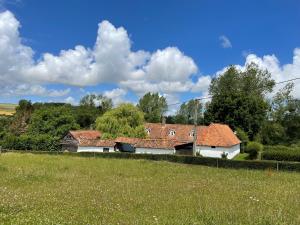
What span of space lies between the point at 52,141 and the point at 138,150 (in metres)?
21.0

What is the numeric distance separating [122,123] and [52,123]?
15.8 meters

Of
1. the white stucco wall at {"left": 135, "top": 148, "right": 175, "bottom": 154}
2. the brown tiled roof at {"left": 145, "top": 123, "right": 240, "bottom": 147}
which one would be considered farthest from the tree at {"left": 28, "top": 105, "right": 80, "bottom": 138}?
the white stucco wall at {"left": 135, "top": 148, "right": 175, "bottom": 154}

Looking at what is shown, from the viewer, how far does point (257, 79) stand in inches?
3223

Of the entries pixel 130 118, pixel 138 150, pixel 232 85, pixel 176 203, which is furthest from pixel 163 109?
pixel 176 203

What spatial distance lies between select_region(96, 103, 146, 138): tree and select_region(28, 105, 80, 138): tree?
362 inches

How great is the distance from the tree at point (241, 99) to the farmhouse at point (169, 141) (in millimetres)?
7585

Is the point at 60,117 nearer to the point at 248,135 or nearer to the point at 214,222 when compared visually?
the point at 248,135

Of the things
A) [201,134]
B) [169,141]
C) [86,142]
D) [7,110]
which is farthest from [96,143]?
[7,110]

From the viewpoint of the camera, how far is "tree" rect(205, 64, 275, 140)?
75562mm

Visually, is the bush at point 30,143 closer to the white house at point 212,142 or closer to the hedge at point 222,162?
the white house at point 212,142

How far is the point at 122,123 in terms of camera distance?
73188mm

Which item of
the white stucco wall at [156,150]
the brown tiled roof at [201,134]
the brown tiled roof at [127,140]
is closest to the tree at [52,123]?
the brown tiled roof at [127,140]

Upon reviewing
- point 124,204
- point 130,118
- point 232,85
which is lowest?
point 124,204

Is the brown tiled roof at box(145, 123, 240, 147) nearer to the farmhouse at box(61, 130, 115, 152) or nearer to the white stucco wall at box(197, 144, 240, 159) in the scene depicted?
the white stucco wall at box(197, 144, 240, 159)
